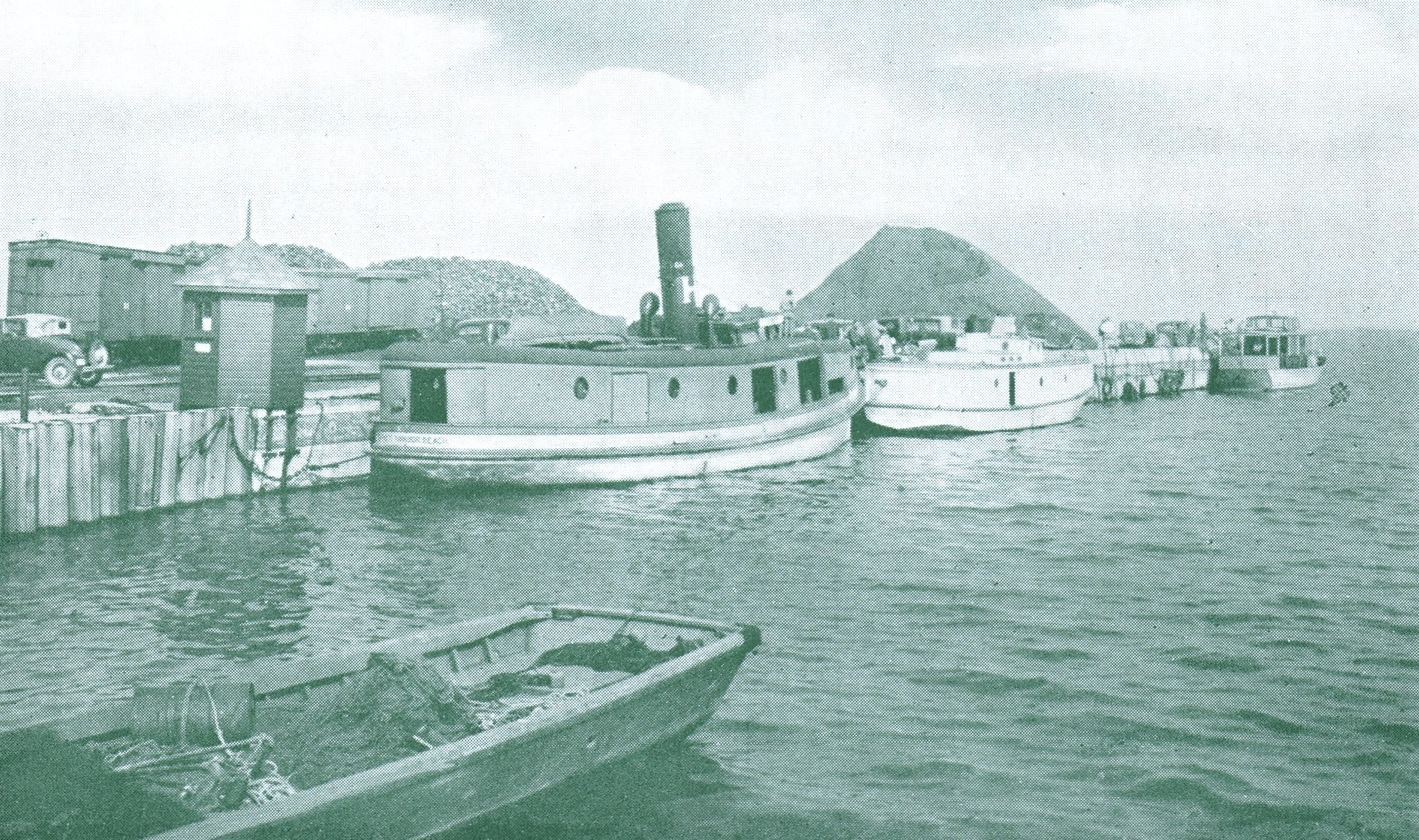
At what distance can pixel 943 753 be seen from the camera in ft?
33.9

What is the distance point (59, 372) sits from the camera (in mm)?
32250

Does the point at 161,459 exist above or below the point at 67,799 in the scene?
above

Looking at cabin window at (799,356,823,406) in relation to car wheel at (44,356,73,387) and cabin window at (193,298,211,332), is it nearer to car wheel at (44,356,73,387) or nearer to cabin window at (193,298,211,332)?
cabin window at (193,298,211,332)

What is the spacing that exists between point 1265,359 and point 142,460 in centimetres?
6686

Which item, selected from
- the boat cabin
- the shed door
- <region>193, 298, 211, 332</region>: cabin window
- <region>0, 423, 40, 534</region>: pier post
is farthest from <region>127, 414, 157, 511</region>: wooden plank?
the boat cabin

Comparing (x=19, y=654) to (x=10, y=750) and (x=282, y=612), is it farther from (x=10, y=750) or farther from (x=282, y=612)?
(x=10, y=750)

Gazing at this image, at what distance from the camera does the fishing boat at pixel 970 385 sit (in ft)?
132

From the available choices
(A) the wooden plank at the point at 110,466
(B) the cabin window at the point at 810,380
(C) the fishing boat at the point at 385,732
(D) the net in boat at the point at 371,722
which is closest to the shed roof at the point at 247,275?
(A) the wooden plank at the point at 110,466

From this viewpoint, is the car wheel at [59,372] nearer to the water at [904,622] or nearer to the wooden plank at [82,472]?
the water at [904,622]

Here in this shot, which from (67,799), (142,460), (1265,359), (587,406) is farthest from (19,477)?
(1265,359)

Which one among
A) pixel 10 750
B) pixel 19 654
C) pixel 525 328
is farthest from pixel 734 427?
pixel 10 750

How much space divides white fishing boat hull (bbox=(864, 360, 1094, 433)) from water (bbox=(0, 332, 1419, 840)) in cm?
1119

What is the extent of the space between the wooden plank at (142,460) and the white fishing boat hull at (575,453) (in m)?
4.69

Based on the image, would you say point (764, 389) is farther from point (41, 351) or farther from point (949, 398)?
point (41, 351)
